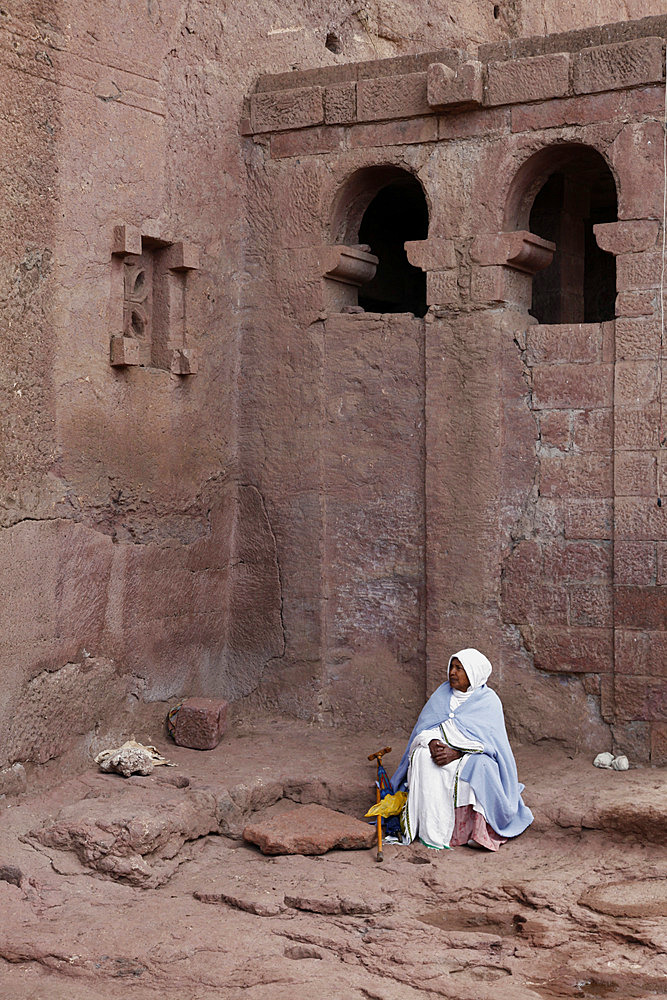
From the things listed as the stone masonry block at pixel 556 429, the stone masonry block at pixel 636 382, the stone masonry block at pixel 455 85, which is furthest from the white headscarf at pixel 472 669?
the stone masonry block at pixel 455 85

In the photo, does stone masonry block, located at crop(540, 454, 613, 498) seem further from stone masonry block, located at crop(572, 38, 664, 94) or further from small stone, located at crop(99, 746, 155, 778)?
small stone, located at crop(99, 746, 155, 778)

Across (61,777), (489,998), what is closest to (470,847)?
(489,998)

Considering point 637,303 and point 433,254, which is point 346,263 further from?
point 637,303

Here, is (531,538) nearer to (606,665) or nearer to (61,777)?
(606,665)

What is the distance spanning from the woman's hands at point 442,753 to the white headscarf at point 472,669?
1.12 ft

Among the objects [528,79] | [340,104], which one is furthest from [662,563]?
[340,104]

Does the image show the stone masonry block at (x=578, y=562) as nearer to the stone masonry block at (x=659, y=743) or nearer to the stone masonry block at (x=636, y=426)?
the stone masonry block at (x=636, y=426)

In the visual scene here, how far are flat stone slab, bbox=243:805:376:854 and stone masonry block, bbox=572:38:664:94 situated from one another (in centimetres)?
426

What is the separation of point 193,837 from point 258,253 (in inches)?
147

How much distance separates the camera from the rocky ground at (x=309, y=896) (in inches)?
192

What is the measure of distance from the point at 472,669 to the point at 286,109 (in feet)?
12.2

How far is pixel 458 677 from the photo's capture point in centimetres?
673

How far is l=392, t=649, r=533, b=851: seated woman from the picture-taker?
6.32 meters

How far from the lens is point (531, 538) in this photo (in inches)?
290
